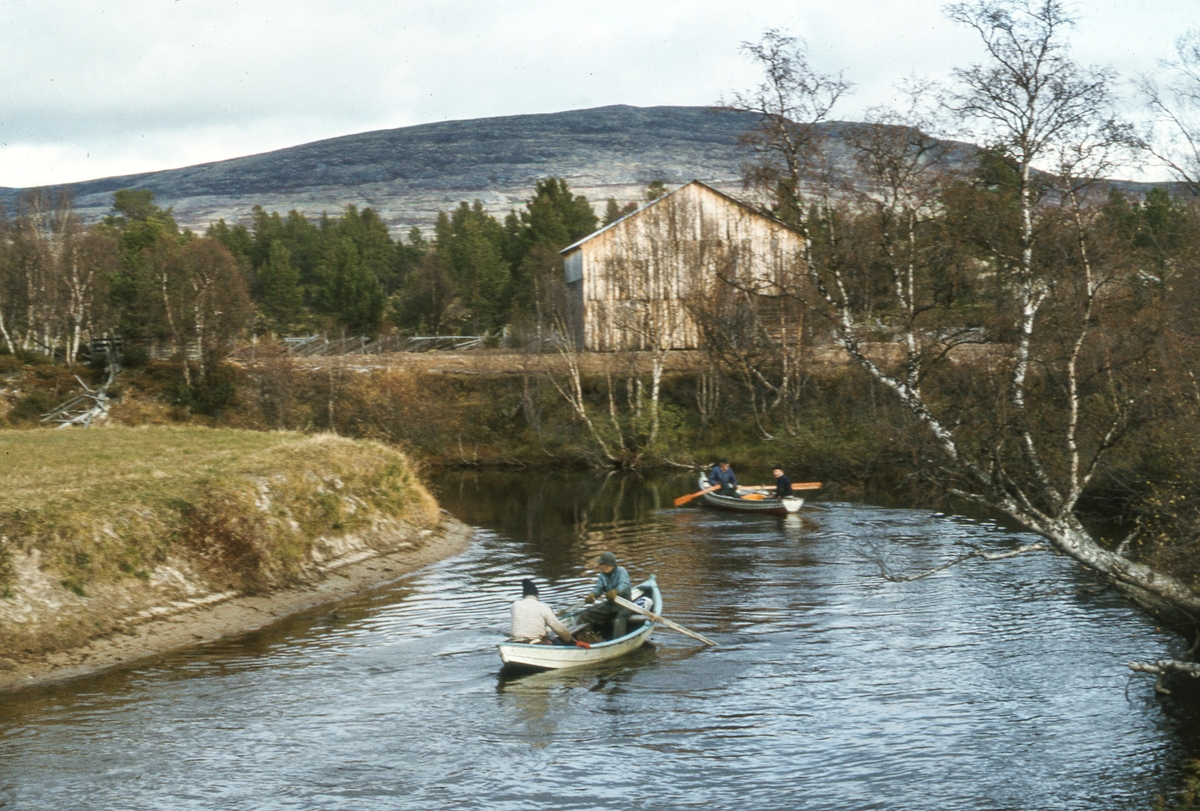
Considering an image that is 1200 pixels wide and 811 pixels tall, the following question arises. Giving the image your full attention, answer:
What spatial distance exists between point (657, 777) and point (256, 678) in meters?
8.71

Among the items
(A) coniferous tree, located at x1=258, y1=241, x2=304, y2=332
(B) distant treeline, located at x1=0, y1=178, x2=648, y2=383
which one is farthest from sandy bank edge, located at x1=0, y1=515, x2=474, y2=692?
(A) coniferous tree, located at x1=258, y1=241, x2=304, y2=332

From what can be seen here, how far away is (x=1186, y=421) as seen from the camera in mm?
20250

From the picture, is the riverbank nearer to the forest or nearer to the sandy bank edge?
the sandy bank edge

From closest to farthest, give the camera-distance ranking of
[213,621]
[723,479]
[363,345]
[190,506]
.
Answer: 1. [213,621]
2. [190,506]
3. [723,479]
4. [363,345]

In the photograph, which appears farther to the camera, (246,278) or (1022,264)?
(246,278)

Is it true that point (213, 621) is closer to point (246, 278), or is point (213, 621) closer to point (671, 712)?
point (671, 712)

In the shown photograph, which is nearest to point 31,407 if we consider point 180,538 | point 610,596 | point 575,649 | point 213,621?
point 180,538

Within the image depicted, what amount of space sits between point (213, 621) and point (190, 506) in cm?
344

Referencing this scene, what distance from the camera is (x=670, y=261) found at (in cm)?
6191

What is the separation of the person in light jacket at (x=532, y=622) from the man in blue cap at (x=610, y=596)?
1.36 meters

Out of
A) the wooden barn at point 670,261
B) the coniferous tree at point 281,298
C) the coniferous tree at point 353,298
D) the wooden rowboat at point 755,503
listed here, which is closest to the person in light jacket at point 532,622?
the wooden rowboat at point 755,503

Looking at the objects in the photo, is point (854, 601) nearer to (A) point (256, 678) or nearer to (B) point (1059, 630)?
(B) point (1059, 630)

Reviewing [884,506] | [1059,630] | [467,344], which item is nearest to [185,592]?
[1059,630]

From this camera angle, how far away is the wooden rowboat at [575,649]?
20.1 metres
